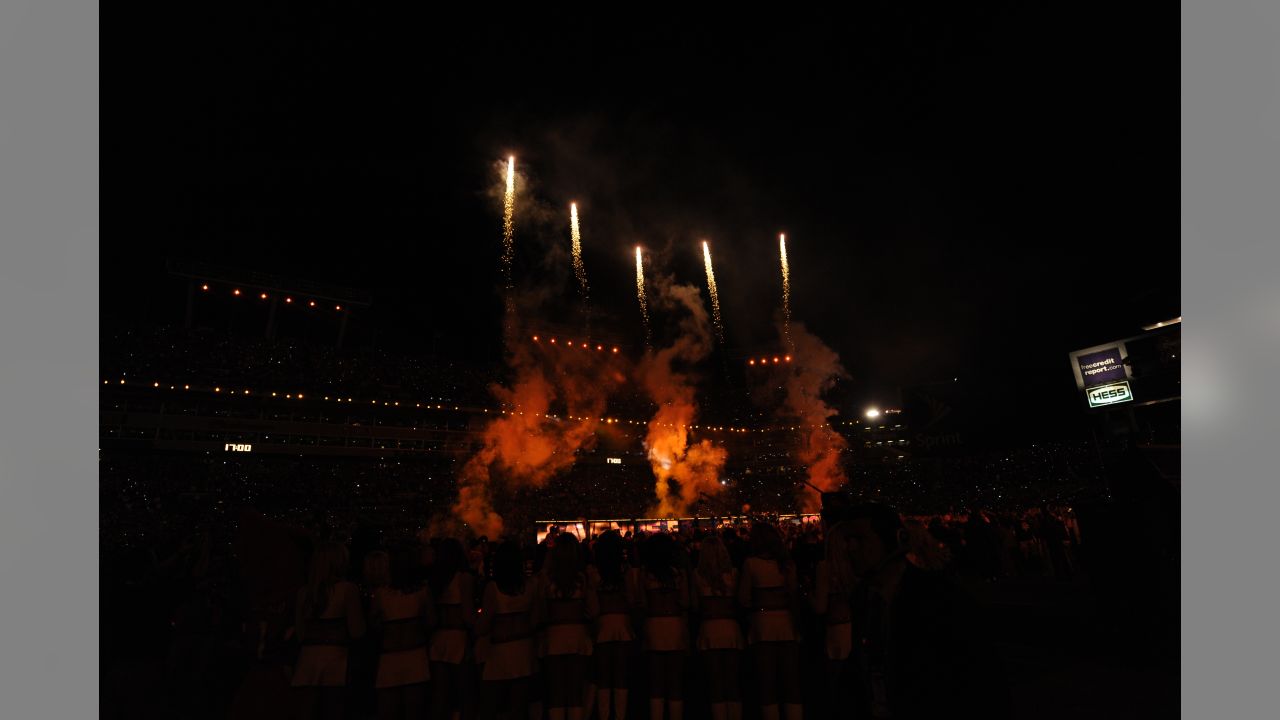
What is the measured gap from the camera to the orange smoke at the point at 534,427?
99.6 ft

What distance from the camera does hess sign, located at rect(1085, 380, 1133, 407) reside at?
27.0 m

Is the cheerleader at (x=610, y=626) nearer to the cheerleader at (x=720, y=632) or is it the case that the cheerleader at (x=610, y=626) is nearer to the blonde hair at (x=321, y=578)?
the cheerleader at (x=720, y=632)

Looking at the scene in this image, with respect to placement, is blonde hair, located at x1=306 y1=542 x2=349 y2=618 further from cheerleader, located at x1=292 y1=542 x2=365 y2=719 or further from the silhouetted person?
the silhouetted person

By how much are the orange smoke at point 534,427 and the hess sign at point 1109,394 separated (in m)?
25.9

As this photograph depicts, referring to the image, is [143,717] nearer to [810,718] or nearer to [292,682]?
[292,682]

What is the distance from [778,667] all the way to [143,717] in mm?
7430

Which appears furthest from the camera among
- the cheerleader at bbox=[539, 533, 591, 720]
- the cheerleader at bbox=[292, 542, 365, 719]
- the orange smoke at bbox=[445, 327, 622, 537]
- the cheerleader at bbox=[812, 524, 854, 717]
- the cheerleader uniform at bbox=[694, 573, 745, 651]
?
the orange smoke at bbox=[445, 327, 622, 537]

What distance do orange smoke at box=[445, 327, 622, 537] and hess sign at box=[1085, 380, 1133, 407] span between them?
1020 inches

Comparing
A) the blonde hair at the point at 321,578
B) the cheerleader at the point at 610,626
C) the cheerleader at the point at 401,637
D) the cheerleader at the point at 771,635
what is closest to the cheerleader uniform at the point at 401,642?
the cheerleader at the point at 401,637

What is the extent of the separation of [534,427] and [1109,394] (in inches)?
1114

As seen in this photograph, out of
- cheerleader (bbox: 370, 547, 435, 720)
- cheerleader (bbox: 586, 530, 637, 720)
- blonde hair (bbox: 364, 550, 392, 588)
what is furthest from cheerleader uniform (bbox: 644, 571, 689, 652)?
blonde hair (bbox: 364, 550, 392, 588)

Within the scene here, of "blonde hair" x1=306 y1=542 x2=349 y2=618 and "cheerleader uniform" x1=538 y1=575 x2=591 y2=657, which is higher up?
"blonde hair" x1=306 y1=542 x2=349 y2=618

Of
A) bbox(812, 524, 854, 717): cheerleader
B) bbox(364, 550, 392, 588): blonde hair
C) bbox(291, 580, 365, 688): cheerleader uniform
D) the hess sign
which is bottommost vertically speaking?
bbox(812, 524, 854, 717): cheerleader

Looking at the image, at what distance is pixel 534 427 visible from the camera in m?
35.7
